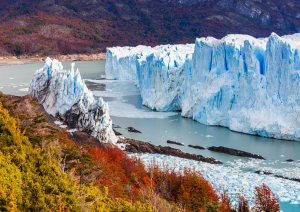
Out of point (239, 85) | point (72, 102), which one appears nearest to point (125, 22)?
point (72, 102)

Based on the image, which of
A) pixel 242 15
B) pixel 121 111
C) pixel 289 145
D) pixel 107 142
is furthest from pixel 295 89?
pixel 242 15

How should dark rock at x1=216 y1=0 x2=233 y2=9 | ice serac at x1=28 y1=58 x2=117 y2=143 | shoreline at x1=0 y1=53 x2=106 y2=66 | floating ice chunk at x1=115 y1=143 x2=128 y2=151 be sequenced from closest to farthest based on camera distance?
floating ice chunk at x1=115 y1=143 x2=128 y2=151 → ice serac at x1=28 y1=58 x2=117 y2=143 → shoreline at x1=0 y1=53 x2=106 y2=66 → dark rock at x1=216 y1=0 x2=233 y2=9

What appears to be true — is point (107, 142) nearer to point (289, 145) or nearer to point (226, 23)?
point (289, 145)

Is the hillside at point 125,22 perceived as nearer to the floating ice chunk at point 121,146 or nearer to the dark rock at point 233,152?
the floating ice chunk at point 121,146

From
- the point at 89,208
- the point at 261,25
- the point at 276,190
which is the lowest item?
the point at 276,190

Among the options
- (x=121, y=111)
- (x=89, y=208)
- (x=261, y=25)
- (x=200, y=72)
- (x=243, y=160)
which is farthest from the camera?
(x=261, y=25)

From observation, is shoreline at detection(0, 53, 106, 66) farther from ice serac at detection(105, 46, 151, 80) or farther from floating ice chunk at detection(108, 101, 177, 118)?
floating ice chunk at detection(108, 101, 177, 118)

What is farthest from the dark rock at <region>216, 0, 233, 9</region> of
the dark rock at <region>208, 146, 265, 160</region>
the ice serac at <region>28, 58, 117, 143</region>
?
the dark rock at <region>208, 146, 265, 160</region>
